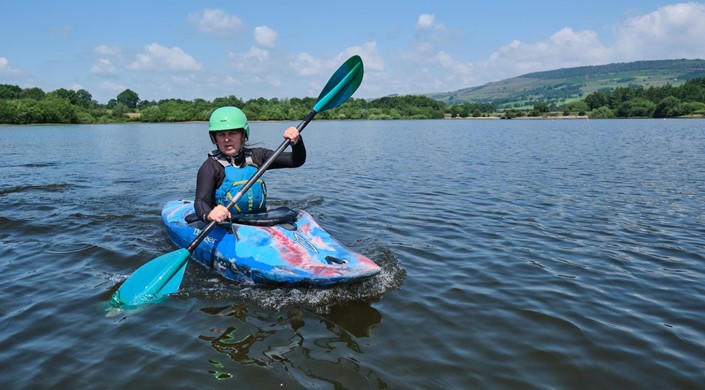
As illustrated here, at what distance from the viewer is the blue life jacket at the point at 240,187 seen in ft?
18.7

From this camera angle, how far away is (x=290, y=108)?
96625 mm

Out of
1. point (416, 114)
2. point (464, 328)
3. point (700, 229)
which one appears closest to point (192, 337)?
point (464, 328)

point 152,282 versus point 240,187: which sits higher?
point 240,187

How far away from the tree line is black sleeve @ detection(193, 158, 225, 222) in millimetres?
73240

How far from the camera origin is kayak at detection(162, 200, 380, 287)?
483cm

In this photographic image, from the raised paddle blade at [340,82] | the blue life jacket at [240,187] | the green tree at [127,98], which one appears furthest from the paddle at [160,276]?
the green tree at [127,98]

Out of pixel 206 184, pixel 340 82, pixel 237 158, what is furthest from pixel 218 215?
pixel 340 82

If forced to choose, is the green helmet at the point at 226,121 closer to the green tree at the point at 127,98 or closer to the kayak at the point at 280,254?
the kayak at the point at 280,254

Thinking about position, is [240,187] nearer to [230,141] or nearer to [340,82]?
[230,141]

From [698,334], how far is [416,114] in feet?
358

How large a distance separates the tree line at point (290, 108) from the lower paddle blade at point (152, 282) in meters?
73.6

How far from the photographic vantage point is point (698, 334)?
4.15m

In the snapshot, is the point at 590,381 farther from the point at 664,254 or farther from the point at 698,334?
the point at 664,254

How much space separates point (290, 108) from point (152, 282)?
9413 centimetres
